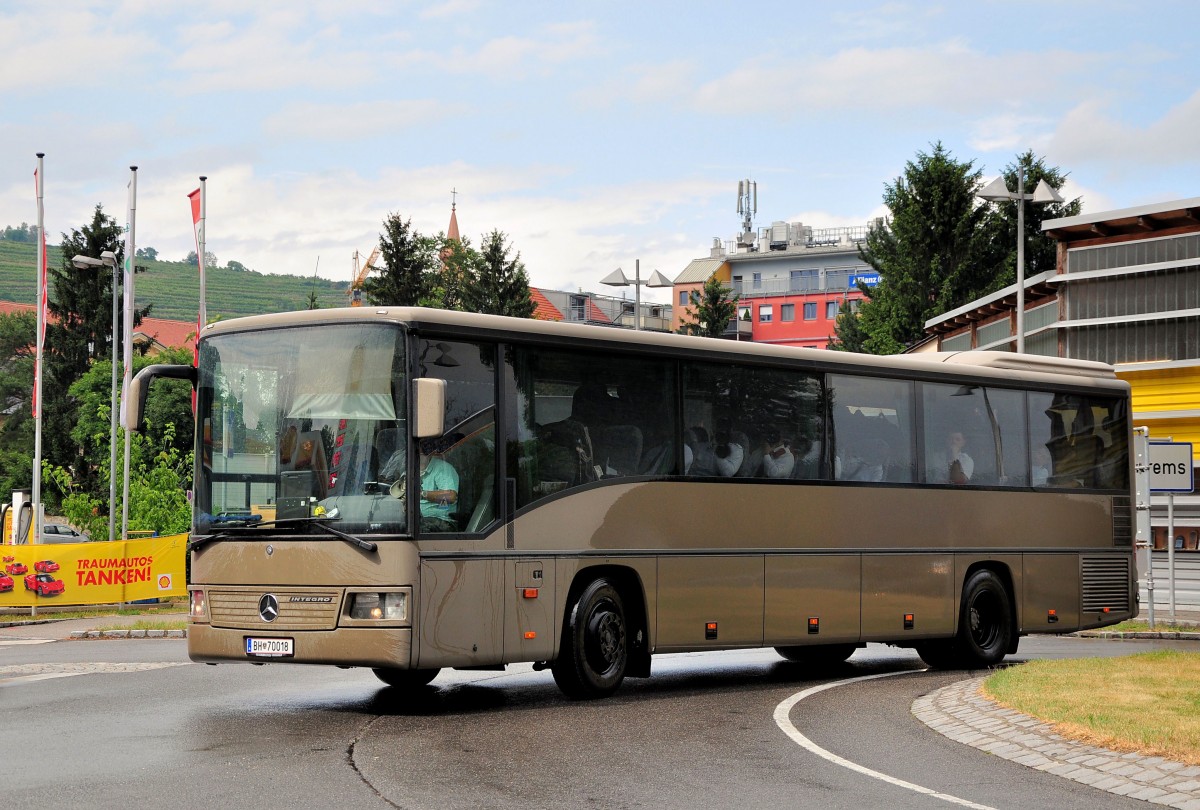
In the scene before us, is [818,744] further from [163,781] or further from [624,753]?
[163,781]

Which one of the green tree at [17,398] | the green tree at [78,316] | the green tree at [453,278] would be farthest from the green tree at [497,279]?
the green tree at [17,398]

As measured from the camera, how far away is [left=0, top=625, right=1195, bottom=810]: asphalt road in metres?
8.98

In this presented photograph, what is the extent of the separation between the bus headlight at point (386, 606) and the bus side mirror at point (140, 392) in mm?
2514

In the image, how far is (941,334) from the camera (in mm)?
61281

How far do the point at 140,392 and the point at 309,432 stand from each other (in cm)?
165

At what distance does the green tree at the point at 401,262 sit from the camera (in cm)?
8431

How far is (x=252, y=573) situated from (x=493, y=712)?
2176mm

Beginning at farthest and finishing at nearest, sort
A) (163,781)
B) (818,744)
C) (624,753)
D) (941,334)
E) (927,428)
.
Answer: (941,334), (927,428), (818,744), (624,753), (163,781)

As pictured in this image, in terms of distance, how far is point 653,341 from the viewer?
49.7 ft

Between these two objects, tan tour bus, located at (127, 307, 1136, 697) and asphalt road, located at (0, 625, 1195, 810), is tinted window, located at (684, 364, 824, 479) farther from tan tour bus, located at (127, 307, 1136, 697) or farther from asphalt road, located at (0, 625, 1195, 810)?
asphalt road, located at (0, 625, 1195, 810)

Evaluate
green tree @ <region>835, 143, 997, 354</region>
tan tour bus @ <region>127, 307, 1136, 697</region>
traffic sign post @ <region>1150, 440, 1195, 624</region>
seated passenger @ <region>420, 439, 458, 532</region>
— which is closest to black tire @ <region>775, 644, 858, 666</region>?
tan tour bus @ <region>127, 307, 1136, 697</region>

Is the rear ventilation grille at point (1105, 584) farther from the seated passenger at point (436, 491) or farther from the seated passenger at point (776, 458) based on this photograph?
the seated passenger at point (436, 491)

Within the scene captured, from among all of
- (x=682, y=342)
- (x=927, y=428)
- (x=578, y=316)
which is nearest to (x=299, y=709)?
(x=682, y=342)

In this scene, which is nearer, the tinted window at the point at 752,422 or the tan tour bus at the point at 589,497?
the tan tour bus at the point at 589,497
